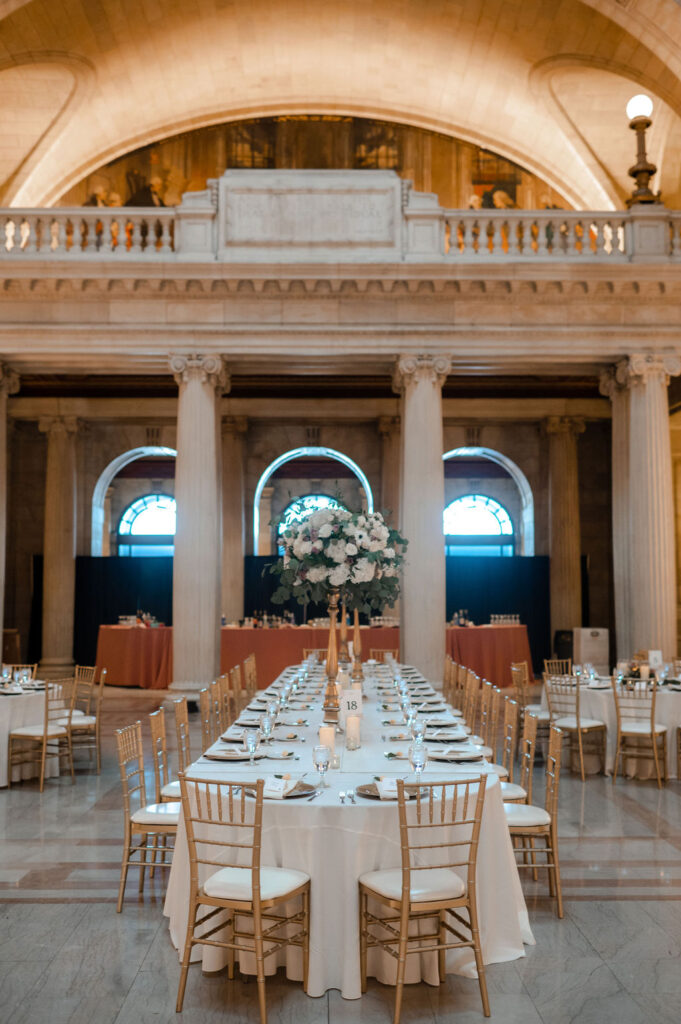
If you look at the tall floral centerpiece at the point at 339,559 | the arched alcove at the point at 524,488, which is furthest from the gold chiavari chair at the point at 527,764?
the arched alcove at the point at 524,488

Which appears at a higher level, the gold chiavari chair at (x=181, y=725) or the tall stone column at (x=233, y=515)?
the tall stone column at (x=233, y=515)

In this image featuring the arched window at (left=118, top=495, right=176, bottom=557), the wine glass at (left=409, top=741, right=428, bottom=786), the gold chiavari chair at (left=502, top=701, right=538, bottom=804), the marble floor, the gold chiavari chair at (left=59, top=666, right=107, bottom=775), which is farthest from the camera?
the arched window at (left=118, top=495, right=176, bottom=557)

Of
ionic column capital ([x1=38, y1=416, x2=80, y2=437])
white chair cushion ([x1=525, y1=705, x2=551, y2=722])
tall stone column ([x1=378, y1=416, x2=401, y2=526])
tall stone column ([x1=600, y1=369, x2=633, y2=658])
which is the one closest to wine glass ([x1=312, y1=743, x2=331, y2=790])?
white chair cushion ([x1=525, y1=705, x2=551, y2=722])

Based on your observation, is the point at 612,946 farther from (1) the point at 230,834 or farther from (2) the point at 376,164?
(2) the point at 376,164

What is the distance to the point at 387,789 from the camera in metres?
4.43

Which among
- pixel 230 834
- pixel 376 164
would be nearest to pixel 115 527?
pixel 376 164

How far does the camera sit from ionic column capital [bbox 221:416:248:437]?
1952cm

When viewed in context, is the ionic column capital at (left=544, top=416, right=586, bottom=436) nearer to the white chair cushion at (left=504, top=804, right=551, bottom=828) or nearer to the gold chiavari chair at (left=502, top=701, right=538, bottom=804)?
the gold chiavari chair at (left=502, top=701, right=538, bottom=804)

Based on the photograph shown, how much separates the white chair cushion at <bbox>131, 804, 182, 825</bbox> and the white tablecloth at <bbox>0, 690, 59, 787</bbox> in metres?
3.72

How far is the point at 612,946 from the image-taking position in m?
4.62

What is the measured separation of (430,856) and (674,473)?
16.4m

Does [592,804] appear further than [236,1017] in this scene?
Yes

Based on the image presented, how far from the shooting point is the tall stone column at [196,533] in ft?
43.0

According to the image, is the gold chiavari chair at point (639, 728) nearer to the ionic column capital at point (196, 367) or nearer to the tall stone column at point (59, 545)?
the ionic column capital at point (196, 367)
